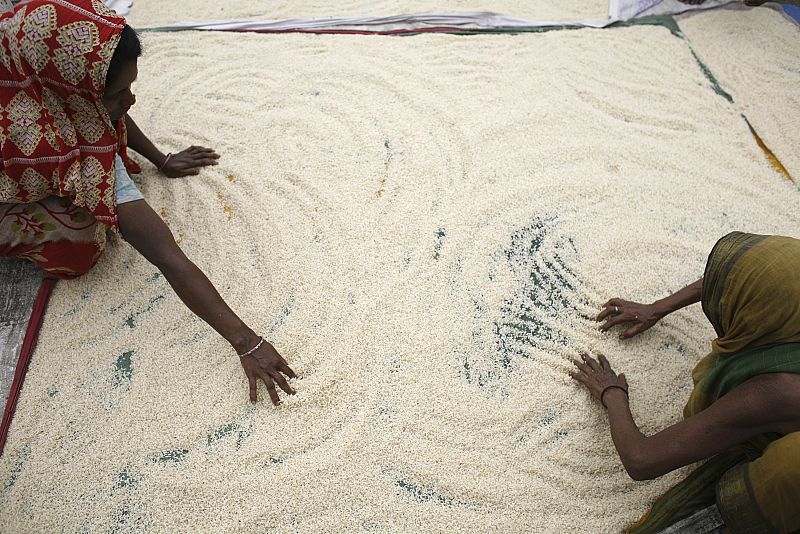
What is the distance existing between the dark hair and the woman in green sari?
1.62m

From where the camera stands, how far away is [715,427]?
1286 millimetres

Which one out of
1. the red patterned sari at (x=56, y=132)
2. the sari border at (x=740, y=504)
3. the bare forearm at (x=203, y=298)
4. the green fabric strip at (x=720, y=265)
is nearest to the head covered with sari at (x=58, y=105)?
the red patterned sari at (x=56, y=132)

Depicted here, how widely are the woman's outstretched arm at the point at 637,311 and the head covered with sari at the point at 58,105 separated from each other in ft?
5.24

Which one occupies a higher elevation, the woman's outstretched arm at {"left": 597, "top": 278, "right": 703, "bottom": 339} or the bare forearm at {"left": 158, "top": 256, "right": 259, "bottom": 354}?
the bare forearm at {"left": 158, "top": 256, "right": 259, "bottom": 354}

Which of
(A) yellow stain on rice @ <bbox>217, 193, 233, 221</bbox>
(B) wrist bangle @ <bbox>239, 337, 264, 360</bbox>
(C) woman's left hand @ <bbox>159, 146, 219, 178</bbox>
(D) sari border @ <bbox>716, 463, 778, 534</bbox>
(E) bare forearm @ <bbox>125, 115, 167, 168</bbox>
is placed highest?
(E) bare forearm @ <bbox>125, 115, 167, 168</bbox>

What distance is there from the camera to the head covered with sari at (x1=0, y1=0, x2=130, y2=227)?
58.2 inches

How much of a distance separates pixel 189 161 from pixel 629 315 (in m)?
1.83

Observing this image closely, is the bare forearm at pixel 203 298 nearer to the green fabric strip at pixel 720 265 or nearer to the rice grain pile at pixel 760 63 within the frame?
the green fabric strip at pixel 720 265

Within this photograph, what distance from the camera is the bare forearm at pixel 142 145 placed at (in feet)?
7.34

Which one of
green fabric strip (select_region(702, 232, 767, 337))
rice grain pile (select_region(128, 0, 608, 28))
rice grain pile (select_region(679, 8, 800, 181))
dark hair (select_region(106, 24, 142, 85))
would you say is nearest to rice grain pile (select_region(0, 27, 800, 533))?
rice grain pile (select_region(679, 8, 800, 181))

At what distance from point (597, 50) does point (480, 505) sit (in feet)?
7.99

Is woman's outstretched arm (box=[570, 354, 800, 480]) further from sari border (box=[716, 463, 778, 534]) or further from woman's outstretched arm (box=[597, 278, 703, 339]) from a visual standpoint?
woman's outstretched arm (box=[597, 278, 703, 339])

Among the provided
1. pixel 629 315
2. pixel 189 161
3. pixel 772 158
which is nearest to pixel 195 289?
pixel 189 161

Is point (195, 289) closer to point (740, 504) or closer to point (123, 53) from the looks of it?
point (123, 53)
